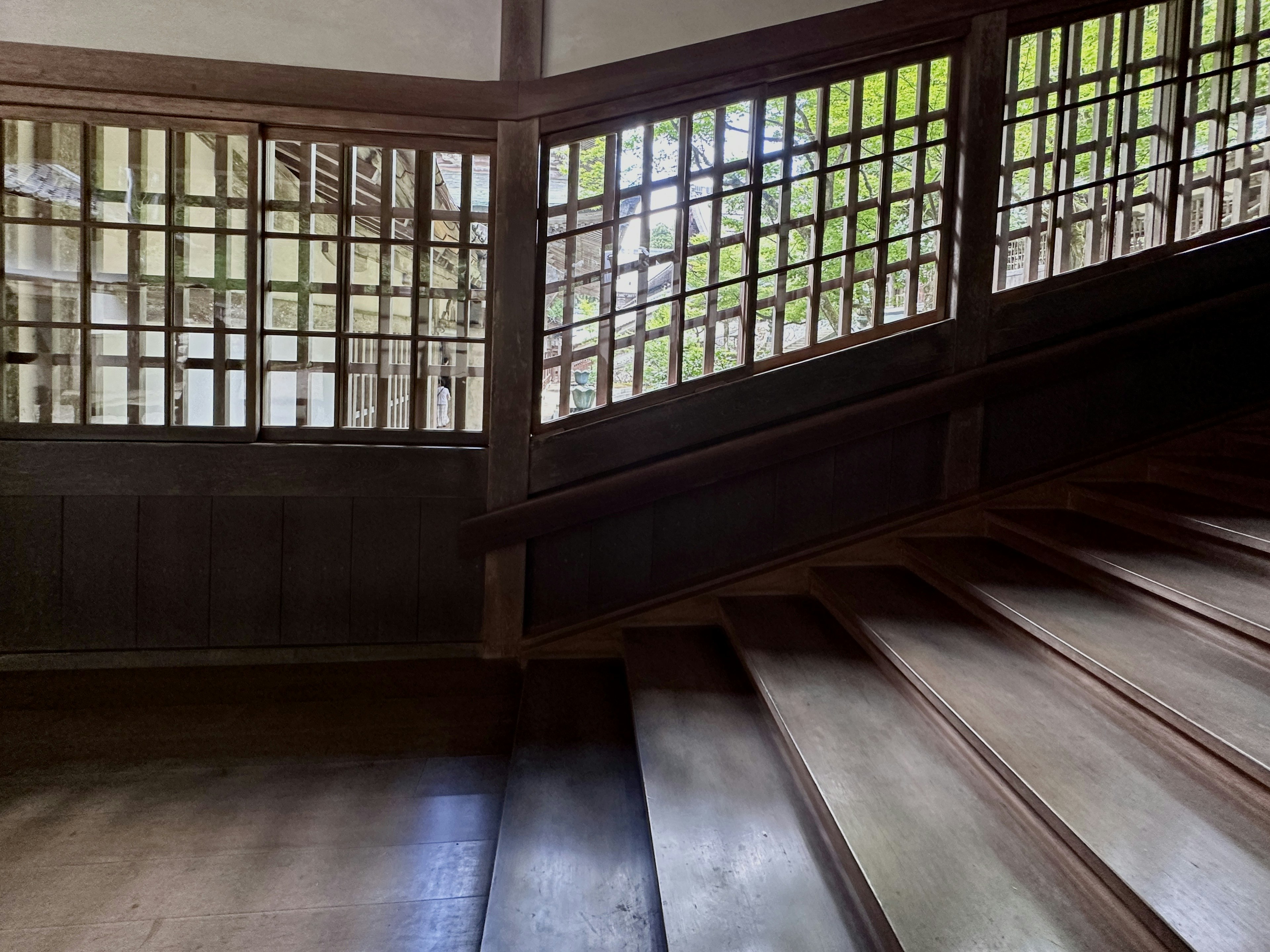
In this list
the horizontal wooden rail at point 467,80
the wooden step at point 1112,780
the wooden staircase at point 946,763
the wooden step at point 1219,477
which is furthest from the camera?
the horizontal wooden rail at point 467,80

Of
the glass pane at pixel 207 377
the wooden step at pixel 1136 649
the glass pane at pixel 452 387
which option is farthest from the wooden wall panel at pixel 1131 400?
the glass pane at pixel 207 377

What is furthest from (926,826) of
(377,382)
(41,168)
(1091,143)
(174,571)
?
(41,168)

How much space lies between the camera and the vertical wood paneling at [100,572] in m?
2.80

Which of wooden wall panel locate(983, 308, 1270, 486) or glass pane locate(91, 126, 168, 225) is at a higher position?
glass pane locate(91, 126, 168, 225)

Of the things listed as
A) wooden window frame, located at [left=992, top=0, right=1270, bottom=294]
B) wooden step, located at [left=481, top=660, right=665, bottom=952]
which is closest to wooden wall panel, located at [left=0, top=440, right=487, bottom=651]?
wooden step, located at [left=481, top=660, right=665, bottom=952]

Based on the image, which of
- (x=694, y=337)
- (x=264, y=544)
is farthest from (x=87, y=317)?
(x=694, y=337)

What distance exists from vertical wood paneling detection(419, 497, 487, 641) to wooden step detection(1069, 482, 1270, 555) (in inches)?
83.1

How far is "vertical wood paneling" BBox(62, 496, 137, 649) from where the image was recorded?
2805 millimetres

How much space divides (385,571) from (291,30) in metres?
1.88

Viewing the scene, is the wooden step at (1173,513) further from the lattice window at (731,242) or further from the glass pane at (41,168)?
the glass pane at (41,168)

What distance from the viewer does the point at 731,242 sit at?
295 cm

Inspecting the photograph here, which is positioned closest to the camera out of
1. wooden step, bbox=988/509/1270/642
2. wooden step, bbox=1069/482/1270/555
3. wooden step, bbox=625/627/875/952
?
wooden step, bbox=625/627/875/952

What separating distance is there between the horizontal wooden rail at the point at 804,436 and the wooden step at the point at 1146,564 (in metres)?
0.50

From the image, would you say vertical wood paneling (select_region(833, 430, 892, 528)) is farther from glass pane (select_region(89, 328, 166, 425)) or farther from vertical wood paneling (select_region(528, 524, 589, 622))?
glass pane (select_region(89, 328, 166, 425))
